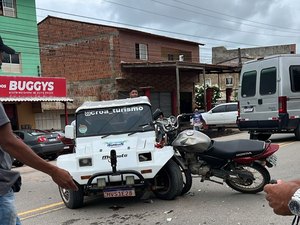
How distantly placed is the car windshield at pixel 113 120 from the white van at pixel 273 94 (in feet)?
22.9

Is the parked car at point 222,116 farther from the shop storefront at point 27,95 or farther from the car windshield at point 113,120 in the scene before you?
the car windshield at point 113,120

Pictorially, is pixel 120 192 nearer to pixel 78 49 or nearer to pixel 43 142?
pixel 43 142

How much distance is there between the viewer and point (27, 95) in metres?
20.1

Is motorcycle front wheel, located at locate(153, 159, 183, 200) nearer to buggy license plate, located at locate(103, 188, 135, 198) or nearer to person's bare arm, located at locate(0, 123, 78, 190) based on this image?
buggy license plate, located at locate(103, 188, 135, 198)

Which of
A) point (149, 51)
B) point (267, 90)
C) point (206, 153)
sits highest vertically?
point (149, 51)

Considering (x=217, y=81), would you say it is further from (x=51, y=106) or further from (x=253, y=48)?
(x=51, y=106)

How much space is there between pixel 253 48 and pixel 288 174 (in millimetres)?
54021

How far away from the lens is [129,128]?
7.02 meters

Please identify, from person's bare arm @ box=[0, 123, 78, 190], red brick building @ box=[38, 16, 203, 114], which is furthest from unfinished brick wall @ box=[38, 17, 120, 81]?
person's bare arm @ box=[0, 123, 78, 190]

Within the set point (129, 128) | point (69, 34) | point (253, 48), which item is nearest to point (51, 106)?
point (69, 34)

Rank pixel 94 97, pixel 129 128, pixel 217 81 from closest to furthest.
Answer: pixel 129 128, pixel 94 97, pixel 217 81

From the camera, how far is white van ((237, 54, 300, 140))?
1277 centimetres

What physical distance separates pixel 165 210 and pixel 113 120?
77.7 inches

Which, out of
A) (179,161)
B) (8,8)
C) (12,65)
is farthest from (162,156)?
(8,8)
